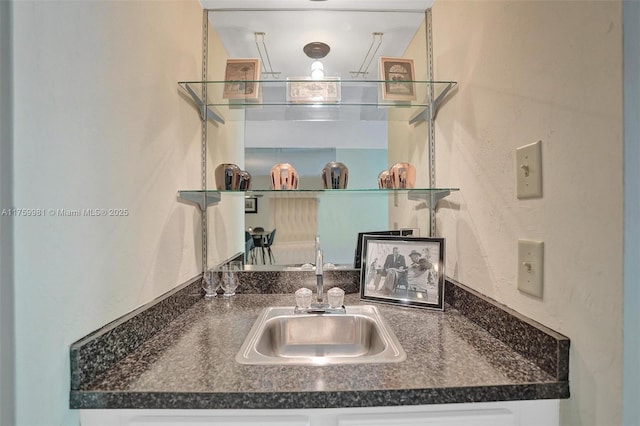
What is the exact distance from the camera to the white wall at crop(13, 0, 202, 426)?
20.7 inches

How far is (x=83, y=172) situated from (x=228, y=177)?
0.60 m

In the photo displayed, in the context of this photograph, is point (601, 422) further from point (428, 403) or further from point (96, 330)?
point (96, 330)

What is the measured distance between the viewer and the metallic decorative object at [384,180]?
50.9 inches

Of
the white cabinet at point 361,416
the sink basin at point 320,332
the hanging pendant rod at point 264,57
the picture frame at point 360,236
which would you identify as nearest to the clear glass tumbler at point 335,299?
the sink basin at point 320,332

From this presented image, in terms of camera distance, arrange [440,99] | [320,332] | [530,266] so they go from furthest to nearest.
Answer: [440,99], [320,332], [530,266]

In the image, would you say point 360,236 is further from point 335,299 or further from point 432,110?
point 432,110

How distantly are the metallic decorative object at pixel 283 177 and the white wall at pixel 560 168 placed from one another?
67 centimetres

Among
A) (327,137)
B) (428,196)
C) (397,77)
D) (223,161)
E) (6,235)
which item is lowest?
(6,235)

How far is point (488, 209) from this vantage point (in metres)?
0.90

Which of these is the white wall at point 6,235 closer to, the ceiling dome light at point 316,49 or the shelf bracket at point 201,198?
the shelf bracket at point 201,198

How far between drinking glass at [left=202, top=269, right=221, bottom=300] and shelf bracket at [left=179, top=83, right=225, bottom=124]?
681 mm

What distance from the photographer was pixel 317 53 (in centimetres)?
142

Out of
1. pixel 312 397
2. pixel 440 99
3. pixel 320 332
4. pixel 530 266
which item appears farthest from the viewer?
pixel 440 99

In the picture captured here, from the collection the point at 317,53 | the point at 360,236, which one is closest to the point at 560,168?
the point at 360,236
